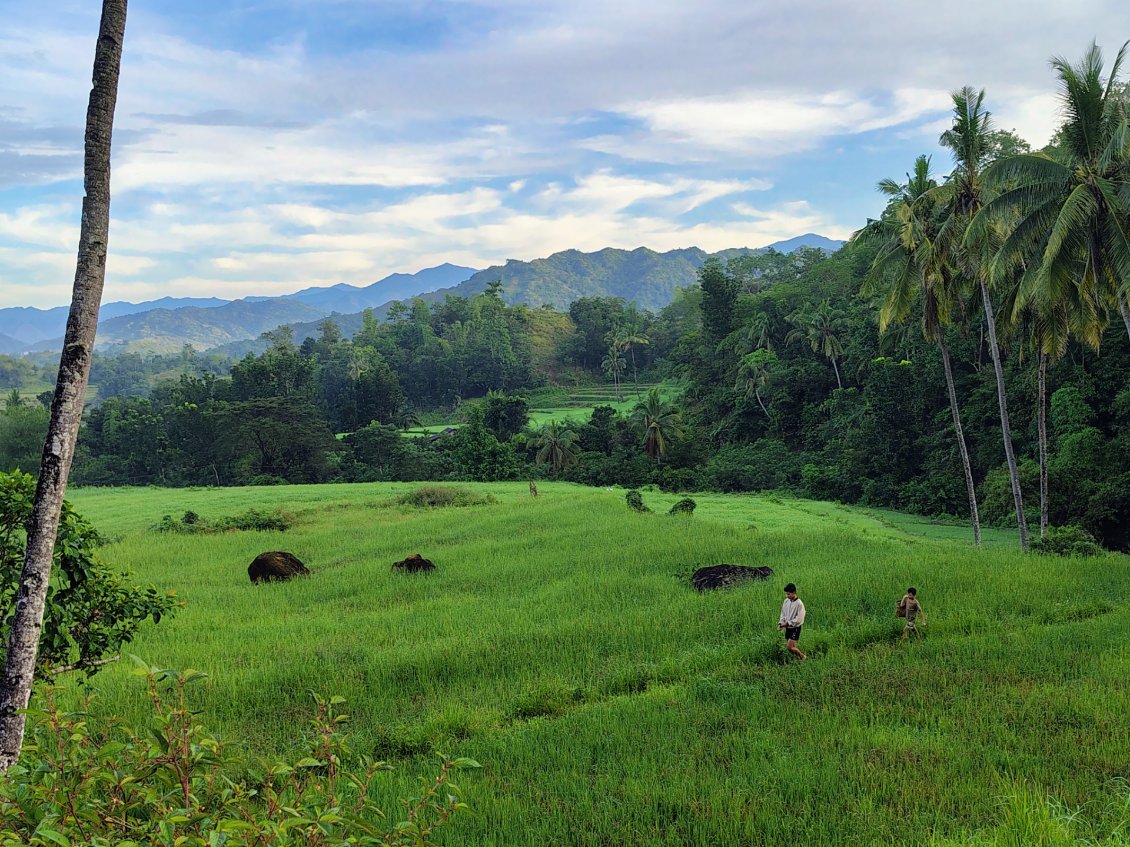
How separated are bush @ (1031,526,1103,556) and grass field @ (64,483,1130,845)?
3.23m

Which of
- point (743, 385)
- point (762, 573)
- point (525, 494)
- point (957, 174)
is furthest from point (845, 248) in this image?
point (762, 573)

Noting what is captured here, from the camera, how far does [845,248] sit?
80625mm

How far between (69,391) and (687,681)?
358 inches

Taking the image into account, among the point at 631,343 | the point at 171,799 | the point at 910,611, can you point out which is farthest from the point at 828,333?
the point at 171,799

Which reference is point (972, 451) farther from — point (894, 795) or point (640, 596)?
point (894, 795)

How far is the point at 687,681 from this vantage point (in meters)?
11.2

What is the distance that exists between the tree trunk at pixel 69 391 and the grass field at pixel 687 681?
3.75m

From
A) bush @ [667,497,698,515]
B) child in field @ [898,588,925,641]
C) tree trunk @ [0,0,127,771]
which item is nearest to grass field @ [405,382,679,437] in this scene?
bush @ [667,497,698,515]

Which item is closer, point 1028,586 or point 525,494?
point 1028,586

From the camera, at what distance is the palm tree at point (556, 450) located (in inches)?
2362

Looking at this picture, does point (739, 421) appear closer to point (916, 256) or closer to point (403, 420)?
point (403, 420)

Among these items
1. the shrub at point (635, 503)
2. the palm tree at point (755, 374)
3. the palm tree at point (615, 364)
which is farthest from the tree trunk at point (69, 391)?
the palm tree at point (615, 364)

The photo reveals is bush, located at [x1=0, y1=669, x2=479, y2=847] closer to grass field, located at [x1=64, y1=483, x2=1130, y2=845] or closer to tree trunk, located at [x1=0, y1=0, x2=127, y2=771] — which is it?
tree trunk, located at [x1=0, y1=0, x2=127, y2=771]

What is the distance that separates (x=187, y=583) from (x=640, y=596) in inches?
502
